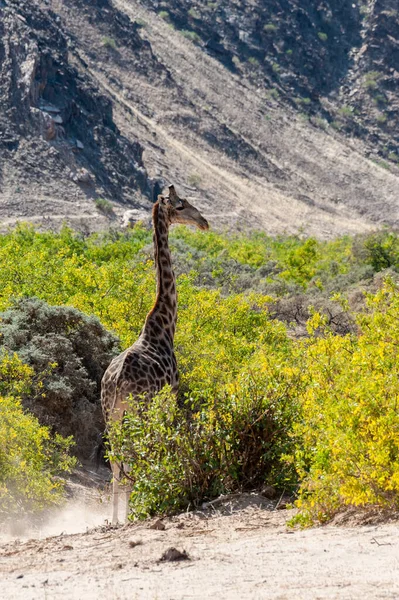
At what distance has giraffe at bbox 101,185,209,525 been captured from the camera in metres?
9.63

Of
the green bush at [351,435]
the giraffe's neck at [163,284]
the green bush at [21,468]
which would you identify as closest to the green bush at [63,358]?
the green bush at [21,468]

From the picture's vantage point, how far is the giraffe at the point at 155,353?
9633 millimetres

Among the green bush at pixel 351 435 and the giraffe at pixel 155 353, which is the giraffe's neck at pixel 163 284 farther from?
the green bush at pixel 351 435

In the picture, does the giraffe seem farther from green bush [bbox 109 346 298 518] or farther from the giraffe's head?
green bush [bbox 109 346 298 518]

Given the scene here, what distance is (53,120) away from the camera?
Result: 56.4m

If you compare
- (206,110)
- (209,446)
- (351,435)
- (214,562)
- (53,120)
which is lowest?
(53,120)

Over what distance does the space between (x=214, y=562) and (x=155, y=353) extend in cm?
436

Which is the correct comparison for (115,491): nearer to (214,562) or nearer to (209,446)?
(209,446)

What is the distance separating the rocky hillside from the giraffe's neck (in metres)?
37.2

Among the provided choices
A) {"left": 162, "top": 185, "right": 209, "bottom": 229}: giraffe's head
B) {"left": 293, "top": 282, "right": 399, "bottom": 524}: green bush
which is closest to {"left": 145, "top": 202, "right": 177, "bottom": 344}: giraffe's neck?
{"left": 162, "top": 185, "right": 209, "bottom": 229}: giraffe's head

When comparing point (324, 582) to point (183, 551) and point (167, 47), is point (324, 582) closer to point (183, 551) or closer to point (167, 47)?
point (183, 551)

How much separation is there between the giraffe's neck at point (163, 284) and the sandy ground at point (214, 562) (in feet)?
11.0

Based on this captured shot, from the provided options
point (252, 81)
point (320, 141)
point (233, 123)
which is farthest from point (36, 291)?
point (252, 81)

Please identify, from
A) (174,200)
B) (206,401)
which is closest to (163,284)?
(174,200)
